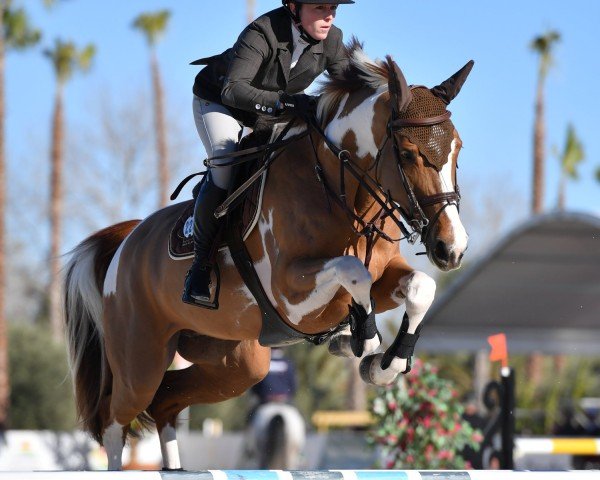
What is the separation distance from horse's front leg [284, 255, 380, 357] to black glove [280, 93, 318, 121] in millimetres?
750

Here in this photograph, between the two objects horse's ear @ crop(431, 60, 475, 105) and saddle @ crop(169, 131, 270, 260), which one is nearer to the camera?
horse's ear @ crop(431, 60, 475, 105)

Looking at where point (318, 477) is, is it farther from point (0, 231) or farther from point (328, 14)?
point (0, 231)

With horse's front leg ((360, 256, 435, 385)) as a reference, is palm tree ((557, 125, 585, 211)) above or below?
above

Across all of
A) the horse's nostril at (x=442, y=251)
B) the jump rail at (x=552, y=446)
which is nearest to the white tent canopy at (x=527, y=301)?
the jump rail at (x=552, y=446)

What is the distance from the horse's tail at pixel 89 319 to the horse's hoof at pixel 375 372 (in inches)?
83.5

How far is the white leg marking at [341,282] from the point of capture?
15.4ft

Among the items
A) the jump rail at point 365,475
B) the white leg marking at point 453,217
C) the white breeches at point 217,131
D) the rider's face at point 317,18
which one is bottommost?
the jump rail at point 365,475

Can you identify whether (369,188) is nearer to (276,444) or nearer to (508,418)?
(508,418)

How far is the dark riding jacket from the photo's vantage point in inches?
199

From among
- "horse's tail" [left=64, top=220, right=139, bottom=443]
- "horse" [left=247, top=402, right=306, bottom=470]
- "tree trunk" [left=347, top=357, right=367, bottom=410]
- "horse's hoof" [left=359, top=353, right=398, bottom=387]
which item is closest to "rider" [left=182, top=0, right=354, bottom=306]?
"horse's hoof" [left=359, top=353, right=398, bottom=387]

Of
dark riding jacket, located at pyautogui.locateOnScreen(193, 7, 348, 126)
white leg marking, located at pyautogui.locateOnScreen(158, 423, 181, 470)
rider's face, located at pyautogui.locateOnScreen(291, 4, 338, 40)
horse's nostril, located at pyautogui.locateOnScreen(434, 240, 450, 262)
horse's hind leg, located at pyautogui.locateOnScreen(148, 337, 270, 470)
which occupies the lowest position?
white leg marking, located at pyautogui.locateOnScreen(158, 423, 181, 470)

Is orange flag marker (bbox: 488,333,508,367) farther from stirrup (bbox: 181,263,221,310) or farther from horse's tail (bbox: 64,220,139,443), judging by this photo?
horse's tail (bbox: 64,220,139,443)

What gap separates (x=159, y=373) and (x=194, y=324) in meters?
0.48

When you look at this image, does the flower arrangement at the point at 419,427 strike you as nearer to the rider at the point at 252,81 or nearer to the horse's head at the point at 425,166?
the rider at the point at 252,81
